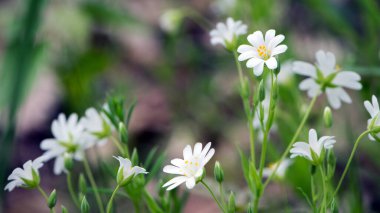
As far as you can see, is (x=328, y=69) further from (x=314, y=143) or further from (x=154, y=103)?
(x=154, y=103)

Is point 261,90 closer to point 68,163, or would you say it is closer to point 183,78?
point 68,163

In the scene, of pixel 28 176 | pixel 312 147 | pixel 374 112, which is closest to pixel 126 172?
pixel 28 176

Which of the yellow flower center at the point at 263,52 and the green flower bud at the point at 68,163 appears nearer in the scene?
the yellow flower center at the point at 263,52

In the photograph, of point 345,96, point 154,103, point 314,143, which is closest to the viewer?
point 314,143

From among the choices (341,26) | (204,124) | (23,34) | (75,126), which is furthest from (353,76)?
(204,124)

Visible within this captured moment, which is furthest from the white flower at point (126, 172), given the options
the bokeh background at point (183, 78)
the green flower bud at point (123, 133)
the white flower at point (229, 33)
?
the bokeh background at point (183, 78)

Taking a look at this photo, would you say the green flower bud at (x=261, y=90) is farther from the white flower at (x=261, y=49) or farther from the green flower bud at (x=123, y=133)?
the green flower bud at (x=123, y=133)
